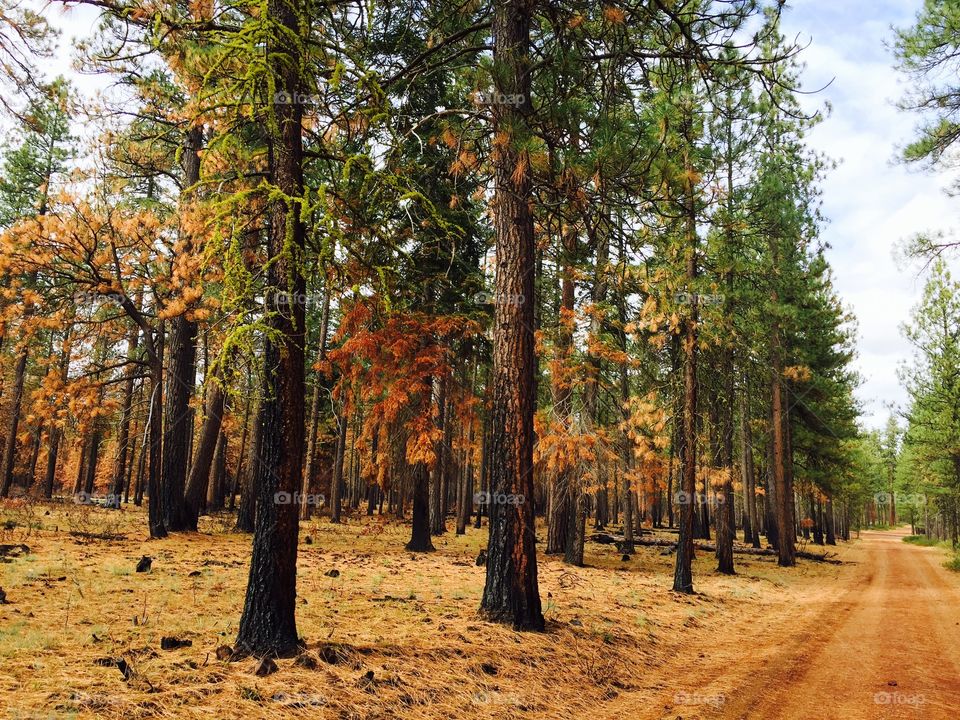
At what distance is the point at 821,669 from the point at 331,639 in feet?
19.7

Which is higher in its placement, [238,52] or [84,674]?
[238,52]

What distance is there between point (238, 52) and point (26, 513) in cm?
1626

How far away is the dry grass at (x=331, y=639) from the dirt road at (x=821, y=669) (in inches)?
10.2

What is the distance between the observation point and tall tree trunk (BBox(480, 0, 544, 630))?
23.2 feet

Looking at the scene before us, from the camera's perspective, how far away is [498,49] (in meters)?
7.59

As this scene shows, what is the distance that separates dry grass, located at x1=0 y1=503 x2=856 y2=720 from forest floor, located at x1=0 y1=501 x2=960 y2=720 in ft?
0.09

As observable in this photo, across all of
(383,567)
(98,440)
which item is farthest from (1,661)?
(98,440)

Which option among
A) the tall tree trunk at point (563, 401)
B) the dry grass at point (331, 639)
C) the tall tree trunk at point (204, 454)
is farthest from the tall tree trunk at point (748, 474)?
the tall tree trunk at point (204, 454)

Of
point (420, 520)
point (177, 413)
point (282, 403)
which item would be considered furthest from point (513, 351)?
point (177, 413)

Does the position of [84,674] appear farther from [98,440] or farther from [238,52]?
[98,440]

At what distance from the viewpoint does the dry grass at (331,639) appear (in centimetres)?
433

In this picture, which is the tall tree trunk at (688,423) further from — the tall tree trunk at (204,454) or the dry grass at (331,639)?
the tall tree trunk at (204,454)

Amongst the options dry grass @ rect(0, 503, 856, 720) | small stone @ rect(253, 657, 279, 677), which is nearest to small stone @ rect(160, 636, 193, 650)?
dry grass @ rect(0, 503, 856, 720)

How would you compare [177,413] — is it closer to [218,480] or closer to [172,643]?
[172,643]
